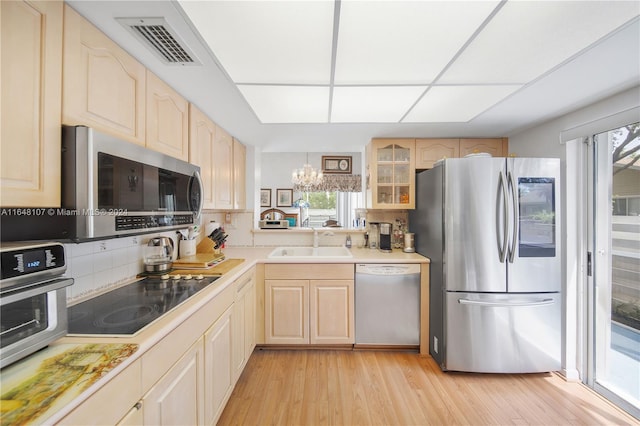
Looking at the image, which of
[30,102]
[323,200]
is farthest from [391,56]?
[323,200]

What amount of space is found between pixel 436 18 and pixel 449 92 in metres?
0.74

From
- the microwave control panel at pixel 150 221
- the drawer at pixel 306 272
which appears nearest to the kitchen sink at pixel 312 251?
the drawer at pixel 306 272

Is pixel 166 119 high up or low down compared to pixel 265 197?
up

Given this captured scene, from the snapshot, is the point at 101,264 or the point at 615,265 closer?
the point at 101,264

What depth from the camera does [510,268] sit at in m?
2.01

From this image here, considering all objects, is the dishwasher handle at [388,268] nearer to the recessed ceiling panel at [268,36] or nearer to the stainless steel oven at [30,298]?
the recessed ceiling panel at [268,36]

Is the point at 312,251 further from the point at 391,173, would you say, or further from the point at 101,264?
the point at 101,264

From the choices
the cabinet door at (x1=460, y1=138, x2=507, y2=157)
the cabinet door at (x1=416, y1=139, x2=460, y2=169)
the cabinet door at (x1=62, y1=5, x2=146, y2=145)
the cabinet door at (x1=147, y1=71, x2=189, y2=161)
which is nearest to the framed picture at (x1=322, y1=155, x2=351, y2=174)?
the cabinet door at (x1=416, y1=139, x2=460, y2=169)

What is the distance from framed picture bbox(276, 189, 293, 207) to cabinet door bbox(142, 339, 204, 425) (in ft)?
15.4

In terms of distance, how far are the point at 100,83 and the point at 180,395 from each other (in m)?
1.39

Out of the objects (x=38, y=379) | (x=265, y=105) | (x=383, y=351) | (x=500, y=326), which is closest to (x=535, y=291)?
(x=500, y=326)

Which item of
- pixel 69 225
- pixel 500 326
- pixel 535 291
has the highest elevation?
pixel 69 225

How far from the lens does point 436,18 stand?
1.05 metres

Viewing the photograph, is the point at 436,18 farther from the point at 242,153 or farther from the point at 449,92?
the point at 242,153
